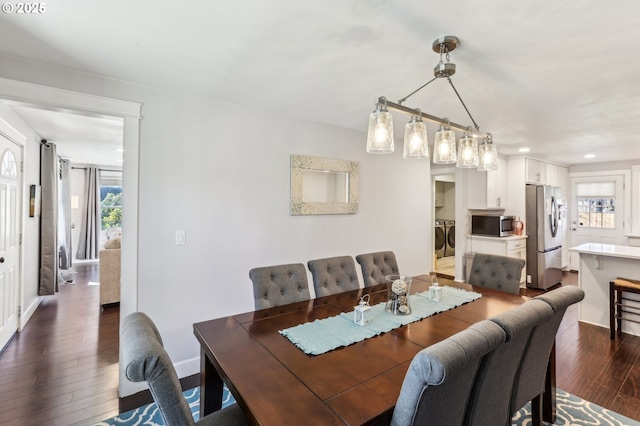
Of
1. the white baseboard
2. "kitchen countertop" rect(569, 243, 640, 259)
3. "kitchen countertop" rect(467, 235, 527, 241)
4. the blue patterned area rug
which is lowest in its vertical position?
the blue patterned area rug

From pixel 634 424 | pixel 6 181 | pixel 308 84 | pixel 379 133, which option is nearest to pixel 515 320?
pixel 379 133

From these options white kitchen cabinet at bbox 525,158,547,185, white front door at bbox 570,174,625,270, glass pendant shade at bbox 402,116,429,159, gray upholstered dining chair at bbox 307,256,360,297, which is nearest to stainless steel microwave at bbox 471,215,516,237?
white kitchen cabinet at bbox 525,158,547,185

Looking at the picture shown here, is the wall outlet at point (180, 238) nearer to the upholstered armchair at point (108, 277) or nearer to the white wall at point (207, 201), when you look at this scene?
the white wall at point (207, 201)

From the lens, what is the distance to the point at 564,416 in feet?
6.85

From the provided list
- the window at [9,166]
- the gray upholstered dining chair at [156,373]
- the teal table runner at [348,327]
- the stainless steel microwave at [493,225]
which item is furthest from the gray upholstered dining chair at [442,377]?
the stainless steel microwave at [493,225]

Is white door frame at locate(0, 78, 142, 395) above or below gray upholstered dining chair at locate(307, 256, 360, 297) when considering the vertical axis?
above

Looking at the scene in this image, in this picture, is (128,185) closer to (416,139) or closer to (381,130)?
(381,130)

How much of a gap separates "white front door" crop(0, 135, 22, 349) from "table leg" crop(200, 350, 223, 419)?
2671 mm

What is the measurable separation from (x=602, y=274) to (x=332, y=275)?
3443 millimetres

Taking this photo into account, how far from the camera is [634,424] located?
78.1 inches

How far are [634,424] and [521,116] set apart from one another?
2.53 m

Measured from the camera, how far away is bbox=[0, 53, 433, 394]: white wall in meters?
2.37

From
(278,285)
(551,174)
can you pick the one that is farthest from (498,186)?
(278,285)

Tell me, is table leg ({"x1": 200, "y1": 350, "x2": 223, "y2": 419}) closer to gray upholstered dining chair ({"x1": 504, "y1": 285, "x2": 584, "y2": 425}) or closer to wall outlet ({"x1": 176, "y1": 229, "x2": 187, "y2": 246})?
wall outlet ({"x1": 176, "y1": 229, "x2": 187, "y2": 246})
